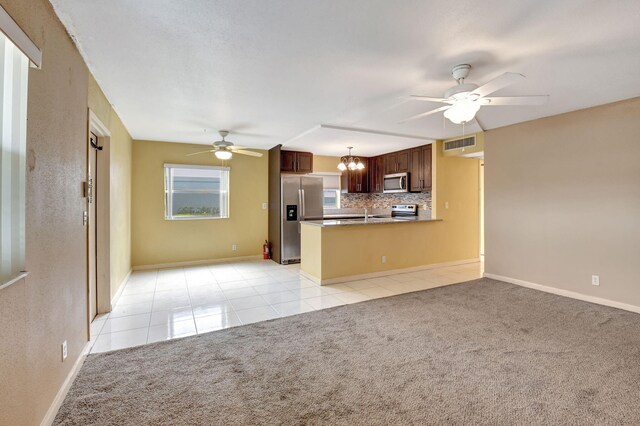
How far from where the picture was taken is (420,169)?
6074 millimetres

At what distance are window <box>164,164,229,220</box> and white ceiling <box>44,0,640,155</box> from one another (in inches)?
75.9

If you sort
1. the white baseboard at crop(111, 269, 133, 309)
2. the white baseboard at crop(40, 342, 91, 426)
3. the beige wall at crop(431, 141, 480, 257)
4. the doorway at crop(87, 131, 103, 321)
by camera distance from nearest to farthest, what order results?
the white baseboard at crop(40, 342, 91, 426) → the doorway at crop(87, 131, 103, 321) → the white baseboard at crop(111, 269, 133, 309) → the beige wall at crop(431, 141, 480, 257)

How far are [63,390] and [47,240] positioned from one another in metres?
1.02

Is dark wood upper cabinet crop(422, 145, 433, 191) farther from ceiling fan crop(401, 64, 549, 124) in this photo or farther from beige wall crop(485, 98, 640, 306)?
ceiling fan crop(401, 64, 549, 124)

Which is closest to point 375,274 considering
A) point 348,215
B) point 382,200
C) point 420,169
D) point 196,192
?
point 420,169

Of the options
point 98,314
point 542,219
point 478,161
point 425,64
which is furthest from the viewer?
point 478,161

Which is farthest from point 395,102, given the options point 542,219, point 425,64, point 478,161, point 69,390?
point 69,390

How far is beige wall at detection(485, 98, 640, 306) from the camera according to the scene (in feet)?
11.1

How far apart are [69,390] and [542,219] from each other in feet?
18.1

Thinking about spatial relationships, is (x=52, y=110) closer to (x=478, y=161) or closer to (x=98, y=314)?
(x=98, y=314)

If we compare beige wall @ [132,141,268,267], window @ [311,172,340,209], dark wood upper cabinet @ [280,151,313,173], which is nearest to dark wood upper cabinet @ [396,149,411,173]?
window @ [311,172,340,209]

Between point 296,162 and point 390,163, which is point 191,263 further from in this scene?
point 390,163

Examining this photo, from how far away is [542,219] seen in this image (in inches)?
163

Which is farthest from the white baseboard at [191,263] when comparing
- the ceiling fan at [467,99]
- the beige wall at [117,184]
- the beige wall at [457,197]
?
the ceiling fan at [467,99]
